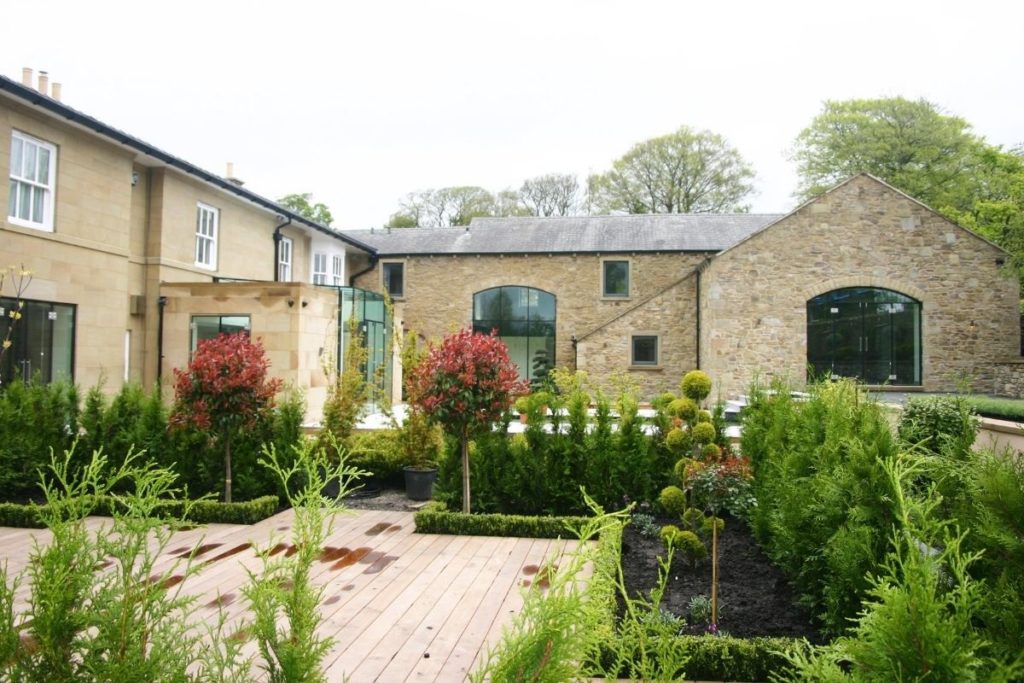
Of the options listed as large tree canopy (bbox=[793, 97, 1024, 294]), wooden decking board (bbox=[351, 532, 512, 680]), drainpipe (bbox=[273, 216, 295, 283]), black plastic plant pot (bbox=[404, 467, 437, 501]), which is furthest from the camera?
large tree canopy (bbox=[793, 97, 1024, 294])

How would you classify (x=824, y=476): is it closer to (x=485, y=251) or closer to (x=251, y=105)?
(x=251, y=105)

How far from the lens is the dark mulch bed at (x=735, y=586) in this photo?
14.3ft

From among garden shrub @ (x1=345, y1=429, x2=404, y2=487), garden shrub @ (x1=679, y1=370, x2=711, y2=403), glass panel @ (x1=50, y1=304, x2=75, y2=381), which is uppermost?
glass panel @ (x1=50, y1=304, x2=75, y2=381)

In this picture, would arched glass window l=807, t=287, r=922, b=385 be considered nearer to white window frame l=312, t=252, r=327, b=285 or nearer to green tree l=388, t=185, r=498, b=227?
white window frame l=312, t=252, r=327, b=285

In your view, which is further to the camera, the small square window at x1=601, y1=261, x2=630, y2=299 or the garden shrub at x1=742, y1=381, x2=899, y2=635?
the small square window at x1=601, y1=261, x2=630, y2=299

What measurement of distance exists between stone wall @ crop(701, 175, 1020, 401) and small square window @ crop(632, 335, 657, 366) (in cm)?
290

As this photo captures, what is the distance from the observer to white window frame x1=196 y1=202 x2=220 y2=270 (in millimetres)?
15992

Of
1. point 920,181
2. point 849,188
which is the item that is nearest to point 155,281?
point 849,188

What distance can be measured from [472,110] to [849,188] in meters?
11.2

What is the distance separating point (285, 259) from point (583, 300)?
1019cm

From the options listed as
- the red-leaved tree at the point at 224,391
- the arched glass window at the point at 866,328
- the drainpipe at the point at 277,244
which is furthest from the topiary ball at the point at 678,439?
the drainpipe at the point at 277,244

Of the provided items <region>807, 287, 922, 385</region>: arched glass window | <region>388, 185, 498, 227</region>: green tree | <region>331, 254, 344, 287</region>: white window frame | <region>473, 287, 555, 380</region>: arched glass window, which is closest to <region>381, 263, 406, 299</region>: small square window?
<region>331, 254, 344, 287</region>: white window frame

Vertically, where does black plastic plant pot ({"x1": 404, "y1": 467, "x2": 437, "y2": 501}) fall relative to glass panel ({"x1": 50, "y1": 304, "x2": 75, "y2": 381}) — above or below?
below

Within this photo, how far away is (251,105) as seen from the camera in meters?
13.2
